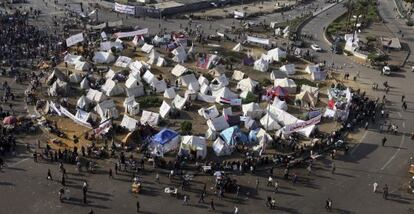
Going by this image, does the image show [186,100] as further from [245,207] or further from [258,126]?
[245,207]

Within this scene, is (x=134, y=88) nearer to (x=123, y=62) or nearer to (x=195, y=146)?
(x=123, y=62)

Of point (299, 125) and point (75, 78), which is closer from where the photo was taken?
point (299, 125)

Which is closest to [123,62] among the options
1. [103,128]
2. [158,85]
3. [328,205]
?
[158,85]

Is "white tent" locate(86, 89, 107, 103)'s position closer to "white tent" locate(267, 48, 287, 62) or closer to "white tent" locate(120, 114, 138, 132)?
"white tent" locate(120, 114, 138, 132)

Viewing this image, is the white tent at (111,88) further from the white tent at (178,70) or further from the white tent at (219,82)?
the white tent at (219,82)

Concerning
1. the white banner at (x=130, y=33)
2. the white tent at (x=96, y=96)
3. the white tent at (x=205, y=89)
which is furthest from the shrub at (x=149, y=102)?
the white banner at (x=130, y=33)

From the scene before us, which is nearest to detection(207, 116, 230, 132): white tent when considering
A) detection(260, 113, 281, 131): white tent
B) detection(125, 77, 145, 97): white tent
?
detection(260, 113, 281, 131): white tent

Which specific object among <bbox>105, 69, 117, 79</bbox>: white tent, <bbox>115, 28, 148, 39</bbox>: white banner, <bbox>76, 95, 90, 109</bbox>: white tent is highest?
<bbox>115, 28, 148, 39</bbox>: white banner
